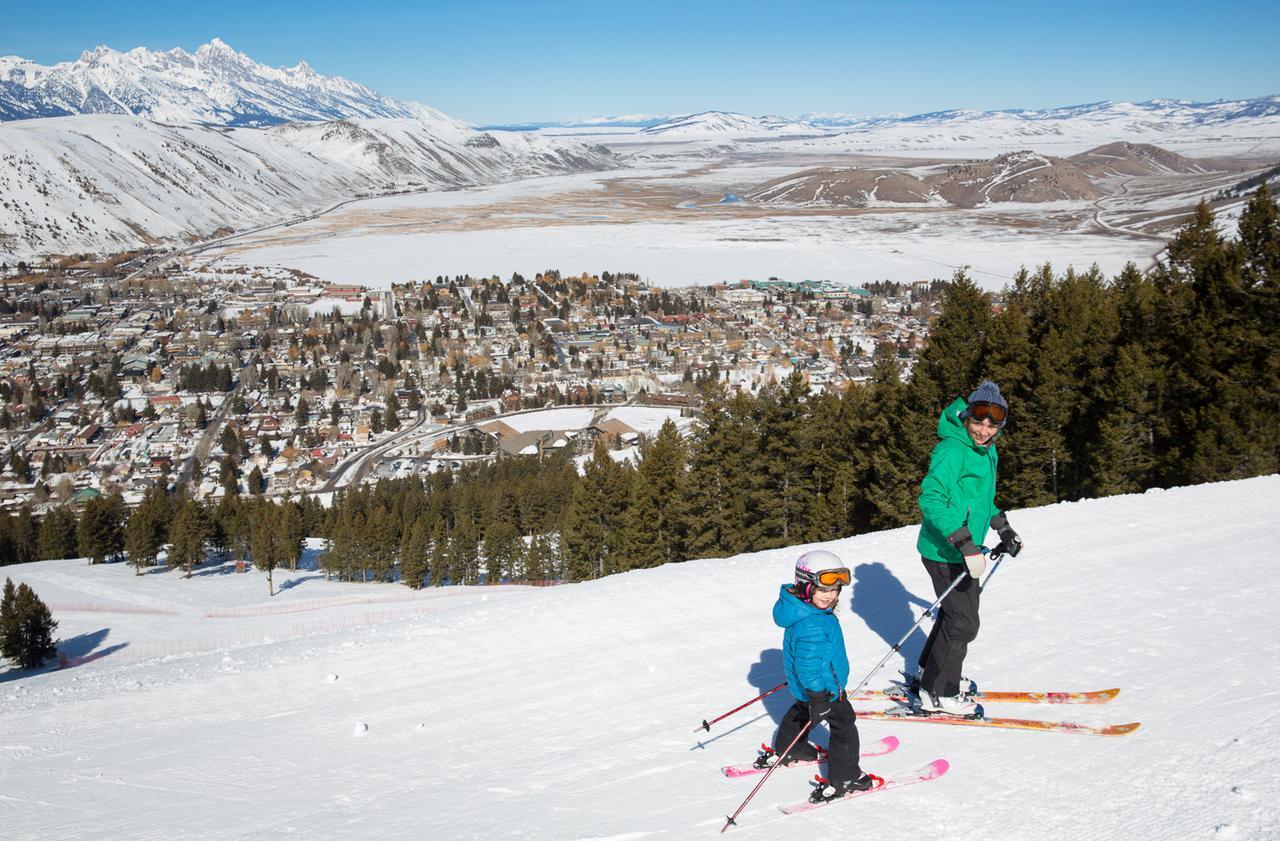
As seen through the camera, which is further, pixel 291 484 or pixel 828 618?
pixel 291 484

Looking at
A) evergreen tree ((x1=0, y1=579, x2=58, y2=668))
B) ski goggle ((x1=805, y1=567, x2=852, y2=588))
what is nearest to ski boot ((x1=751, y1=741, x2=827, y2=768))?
ski goggle ((x1=805, y1=567, x2=852, y2=588))

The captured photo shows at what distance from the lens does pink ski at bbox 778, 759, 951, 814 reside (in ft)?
14.6

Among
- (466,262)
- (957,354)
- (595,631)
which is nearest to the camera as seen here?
(595,631)

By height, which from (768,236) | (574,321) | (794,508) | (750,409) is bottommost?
(794,508)

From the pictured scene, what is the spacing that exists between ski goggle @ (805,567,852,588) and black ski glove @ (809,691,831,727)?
625 millimetres

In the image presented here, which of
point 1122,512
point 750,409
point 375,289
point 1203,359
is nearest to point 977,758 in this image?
point 1122,512

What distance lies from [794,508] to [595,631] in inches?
547

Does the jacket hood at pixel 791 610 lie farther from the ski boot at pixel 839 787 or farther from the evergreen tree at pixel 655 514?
the evergreen tree at pixel 655 514

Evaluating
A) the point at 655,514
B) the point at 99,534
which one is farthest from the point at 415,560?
the point at 99,534

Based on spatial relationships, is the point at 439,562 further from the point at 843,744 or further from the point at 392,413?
the point at 392,413

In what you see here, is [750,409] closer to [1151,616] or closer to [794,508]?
[794,508]

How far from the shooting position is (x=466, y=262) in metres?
138

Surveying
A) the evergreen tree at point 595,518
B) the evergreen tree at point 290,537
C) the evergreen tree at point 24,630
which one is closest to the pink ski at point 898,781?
the evergreen tree at point 595,518

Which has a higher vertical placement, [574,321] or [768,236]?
[768,236]
